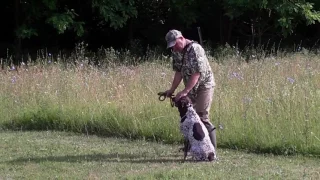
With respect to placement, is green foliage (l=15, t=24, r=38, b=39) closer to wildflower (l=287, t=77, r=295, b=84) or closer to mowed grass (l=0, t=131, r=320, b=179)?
mowed grass (l=0, t=131, r=320, b=179)

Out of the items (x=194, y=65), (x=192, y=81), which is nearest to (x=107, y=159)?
(x=192, y=81)

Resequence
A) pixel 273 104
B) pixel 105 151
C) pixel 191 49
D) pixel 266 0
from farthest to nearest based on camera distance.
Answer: pixel 266 0 < pixel 273 104 < pixel 105 151 < pixel 191 49

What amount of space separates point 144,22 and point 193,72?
1674 cm

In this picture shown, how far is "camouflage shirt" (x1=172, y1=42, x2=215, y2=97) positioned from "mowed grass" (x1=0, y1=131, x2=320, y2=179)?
101 centimetres

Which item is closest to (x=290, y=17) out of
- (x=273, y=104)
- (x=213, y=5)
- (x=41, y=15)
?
(x=213, y=5)

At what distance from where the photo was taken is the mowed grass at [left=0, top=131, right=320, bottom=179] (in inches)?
277

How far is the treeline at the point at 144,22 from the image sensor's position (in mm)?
20109

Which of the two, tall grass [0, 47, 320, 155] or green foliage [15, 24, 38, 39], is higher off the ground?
green foliage [15, 24, 38, 39]

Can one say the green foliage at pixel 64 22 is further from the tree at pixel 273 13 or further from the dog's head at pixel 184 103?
the dog's head at pixel 184 103

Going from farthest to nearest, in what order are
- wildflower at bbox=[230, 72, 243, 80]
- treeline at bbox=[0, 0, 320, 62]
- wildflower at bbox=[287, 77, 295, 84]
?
treeline at bbox=[0, 0, 320, 62], wildflower at bbox=[230, 72, 243, 80], wildflower at bbox=[287, 77, 295, 84]

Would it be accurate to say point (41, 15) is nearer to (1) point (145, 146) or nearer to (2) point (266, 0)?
(2) point (266, 0)

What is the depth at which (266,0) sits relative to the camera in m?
20.0

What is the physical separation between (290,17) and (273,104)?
12049mm

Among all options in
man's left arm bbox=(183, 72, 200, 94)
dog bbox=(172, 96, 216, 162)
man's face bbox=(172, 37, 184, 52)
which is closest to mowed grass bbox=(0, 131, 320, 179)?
dog bbox=(172, 96, 216, 162)
